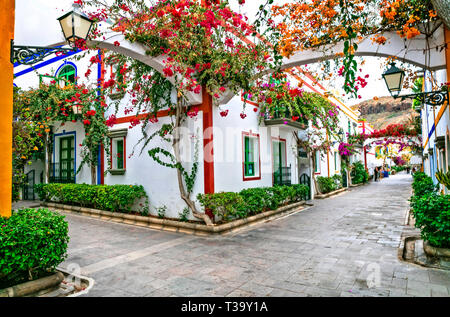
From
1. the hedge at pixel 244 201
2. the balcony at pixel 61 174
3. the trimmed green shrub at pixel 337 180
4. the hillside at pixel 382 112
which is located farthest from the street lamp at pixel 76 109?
the hillside at pixel 382 112

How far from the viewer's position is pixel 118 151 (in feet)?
34.0

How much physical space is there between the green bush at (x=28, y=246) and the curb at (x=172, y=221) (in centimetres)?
369

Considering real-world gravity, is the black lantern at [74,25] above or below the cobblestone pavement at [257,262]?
above

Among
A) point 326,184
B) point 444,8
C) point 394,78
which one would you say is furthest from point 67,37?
point 326,184

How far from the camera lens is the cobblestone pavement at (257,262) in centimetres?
388

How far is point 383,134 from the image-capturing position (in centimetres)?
2091

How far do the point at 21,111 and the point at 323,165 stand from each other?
1479 centimetres

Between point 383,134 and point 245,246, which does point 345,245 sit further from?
point 383,134

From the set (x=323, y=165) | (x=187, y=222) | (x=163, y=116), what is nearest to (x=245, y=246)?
(x=187, y=222)

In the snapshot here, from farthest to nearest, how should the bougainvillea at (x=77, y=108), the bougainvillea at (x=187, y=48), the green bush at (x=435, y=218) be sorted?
the bougainvillea at (x=77, y=108), the bougainvillea at (x=187, y=48), the green bush at (x=435, y=218)

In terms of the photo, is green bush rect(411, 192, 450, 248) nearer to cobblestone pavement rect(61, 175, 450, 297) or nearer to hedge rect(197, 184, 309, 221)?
cobblestone pavement rect(61, 175, 450, 297)

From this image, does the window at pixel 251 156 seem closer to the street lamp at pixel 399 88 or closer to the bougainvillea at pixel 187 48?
the bougainvillea at pixel 187 48

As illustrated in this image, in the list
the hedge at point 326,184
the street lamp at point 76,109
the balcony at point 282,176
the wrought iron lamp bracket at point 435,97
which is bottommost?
the hedge at point 326,184

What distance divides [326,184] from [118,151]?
11.2 meters
